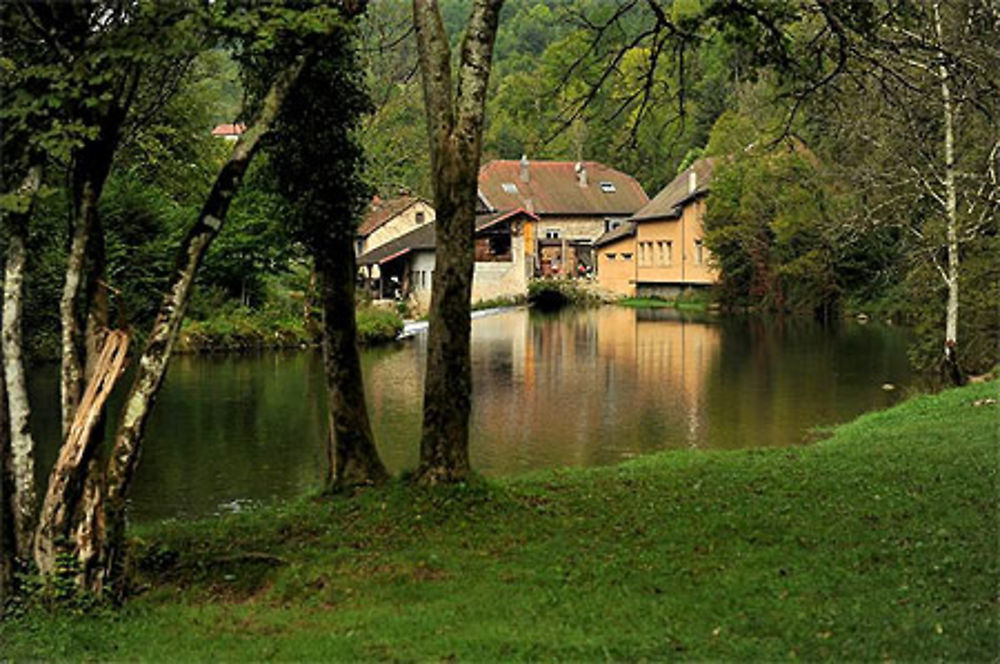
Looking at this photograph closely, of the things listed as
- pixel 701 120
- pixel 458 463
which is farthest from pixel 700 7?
pixel 701 120

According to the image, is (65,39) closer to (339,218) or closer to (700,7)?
(339,218)

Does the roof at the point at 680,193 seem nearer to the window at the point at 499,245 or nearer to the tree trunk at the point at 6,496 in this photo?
the window at the point at 499,245

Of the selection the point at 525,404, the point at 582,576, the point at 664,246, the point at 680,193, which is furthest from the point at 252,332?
the point at 664,246

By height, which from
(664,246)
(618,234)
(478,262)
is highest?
(618,234)

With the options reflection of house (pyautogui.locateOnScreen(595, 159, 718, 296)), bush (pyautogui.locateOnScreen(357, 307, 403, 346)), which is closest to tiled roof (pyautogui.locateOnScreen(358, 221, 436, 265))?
reflection of house (pyautogui.locateOnScreen(595, 159, 718, 296))

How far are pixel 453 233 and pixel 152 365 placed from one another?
3.25m

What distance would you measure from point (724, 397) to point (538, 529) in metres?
15.6

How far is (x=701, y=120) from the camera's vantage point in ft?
238

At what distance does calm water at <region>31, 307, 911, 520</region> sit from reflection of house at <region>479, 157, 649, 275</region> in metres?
35.4

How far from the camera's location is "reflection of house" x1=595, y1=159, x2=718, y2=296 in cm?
6047

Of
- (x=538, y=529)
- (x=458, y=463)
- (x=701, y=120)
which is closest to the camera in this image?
(x=538, y=529)

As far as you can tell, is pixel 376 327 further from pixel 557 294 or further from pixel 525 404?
pixel 557 294

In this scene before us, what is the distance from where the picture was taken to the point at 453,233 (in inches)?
401

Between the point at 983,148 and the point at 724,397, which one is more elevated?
the point at 983,148
